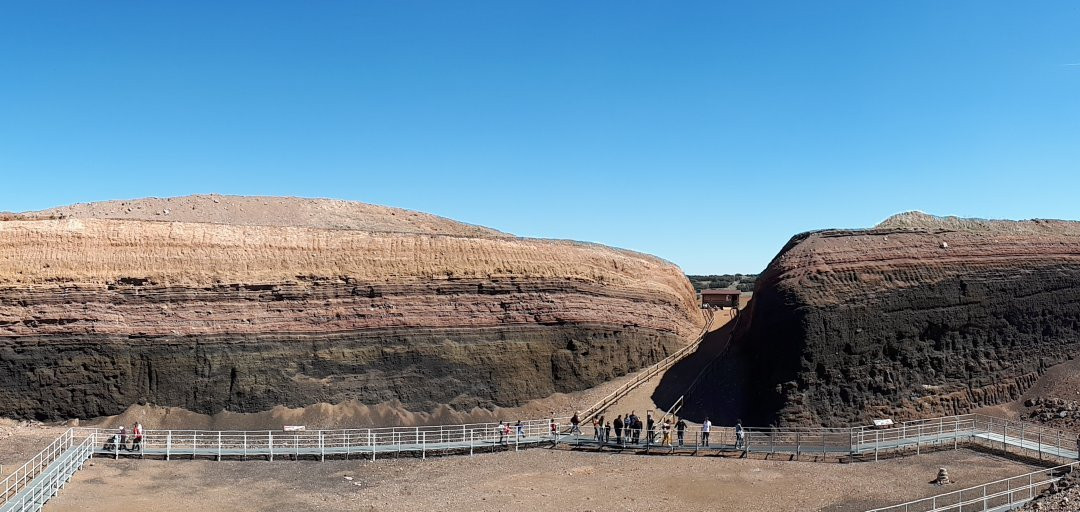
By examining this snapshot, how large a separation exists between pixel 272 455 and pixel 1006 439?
2155 cm

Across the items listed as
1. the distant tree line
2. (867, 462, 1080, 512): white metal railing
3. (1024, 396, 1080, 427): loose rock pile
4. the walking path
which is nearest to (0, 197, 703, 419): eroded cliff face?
the walking path

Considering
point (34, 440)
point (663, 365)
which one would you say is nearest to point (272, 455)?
point (34, 440)

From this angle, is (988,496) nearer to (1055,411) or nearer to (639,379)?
(1055,411)

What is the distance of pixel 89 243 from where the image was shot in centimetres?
3041

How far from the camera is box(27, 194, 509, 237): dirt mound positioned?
44.8m

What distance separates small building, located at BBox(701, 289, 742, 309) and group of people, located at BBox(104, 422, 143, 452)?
35.2 metres

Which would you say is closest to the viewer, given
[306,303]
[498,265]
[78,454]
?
[78,454]

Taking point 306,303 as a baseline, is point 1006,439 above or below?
below

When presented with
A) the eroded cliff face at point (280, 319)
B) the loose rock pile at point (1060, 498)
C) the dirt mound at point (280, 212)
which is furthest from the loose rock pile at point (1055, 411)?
the dirt mound at point (280, 212)

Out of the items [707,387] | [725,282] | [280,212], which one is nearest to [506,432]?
[707,387]

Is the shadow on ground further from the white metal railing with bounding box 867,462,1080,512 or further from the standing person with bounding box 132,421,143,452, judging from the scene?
the standing person with bounding box 132,421,143,452

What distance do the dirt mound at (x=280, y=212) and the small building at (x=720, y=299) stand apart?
49.9ft

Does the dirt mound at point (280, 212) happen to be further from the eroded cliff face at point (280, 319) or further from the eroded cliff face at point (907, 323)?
the eroded cliff face at point (907, 323)

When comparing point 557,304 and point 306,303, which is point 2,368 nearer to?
point 306,303
